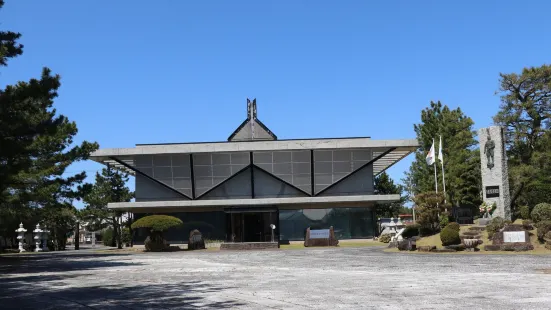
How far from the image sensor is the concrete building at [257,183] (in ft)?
152

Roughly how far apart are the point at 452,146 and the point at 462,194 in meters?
5.90

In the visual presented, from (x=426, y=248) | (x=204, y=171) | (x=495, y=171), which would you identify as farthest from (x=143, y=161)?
(x=495, y=171)

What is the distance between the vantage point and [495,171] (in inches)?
1331

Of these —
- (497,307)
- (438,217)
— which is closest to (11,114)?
(497,307)

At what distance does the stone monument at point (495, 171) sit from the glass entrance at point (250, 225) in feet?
60.1

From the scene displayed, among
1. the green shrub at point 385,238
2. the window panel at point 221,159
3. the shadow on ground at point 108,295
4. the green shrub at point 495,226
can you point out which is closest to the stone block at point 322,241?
the green shrub at point 385,238

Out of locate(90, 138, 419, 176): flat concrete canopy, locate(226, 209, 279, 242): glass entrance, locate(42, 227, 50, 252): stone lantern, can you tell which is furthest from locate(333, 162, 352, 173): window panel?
locate(42, 227, 50, 252): stone lantern

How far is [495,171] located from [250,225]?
2242 centimetres

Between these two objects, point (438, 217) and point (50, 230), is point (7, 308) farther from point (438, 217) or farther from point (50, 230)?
point (50, 230)

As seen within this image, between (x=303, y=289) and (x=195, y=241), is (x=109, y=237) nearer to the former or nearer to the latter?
(x=195, y=241)

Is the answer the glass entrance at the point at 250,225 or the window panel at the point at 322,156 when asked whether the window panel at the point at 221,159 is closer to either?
the glass entrance at the point at 250,225

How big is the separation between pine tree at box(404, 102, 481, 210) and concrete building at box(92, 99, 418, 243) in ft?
32.8

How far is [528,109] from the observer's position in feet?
159

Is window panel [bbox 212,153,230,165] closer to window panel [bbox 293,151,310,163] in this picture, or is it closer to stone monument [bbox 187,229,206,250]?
window panel [bbox 293,151,310,163]
